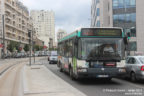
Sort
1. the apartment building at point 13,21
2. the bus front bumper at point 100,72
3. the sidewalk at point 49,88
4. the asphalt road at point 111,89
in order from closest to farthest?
the sidewalk at point 49,88 → the asphalt road at point 111,89 → the bus front bumper at point 100,72 → the apartment building at point 13,21

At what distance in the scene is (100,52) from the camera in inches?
417

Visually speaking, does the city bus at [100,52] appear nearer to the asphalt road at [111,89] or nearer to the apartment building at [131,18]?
the asphalt road at [111,89]

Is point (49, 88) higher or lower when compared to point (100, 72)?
lower

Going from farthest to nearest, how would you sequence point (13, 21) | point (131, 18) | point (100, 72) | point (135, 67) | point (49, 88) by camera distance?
point (13, 21) → point (131, 18) → point (135, 67) → point (100, 72) → point (49, 88)

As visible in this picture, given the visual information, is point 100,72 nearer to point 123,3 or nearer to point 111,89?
point 111,89

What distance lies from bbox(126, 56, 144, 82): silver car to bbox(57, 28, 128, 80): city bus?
0.88 meters

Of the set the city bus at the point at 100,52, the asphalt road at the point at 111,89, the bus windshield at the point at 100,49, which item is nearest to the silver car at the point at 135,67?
the asphalt road at the point at 111,89

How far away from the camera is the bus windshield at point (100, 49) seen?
1056 cm

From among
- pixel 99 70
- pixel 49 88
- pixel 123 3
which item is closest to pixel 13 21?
pixel 123 3

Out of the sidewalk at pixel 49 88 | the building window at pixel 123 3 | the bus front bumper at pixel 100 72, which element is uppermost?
the building window at pixel 123 3

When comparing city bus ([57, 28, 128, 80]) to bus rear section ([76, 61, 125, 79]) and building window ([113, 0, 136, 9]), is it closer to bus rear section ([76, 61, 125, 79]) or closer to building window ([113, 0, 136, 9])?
bus rear section ([76, 61, 125, 79])

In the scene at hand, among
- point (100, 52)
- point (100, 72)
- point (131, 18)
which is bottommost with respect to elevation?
point (100, 72)

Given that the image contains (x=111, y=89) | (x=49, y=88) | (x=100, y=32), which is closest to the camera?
(x=49, y=88)

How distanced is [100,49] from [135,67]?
234 centimetres
